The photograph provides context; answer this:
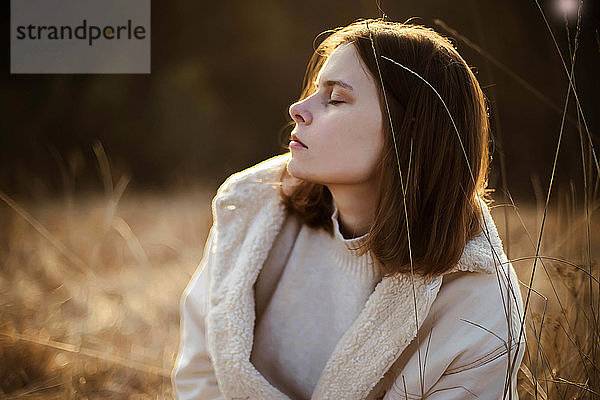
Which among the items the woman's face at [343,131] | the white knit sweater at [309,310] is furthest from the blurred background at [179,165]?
the white knit sweater at [309,310]

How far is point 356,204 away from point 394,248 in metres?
0.12

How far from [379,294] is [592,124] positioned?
136 centimetres

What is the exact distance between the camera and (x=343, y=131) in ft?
3.29

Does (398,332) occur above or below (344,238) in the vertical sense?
below

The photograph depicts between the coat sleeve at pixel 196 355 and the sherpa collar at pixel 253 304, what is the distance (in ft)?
0.22

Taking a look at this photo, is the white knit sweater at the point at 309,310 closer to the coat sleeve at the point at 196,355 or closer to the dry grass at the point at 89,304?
the coat sleeve at the point at 196,355

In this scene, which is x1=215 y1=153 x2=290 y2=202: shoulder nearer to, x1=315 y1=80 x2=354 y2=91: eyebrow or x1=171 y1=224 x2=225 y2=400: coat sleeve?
x1=171 y1=224 x2=225 y2=400: coat sleeve

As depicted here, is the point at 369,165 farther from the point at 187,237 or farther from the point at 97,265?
the point at 187,237

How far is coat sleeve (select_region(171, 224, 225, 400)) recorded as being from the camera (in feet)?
3.87

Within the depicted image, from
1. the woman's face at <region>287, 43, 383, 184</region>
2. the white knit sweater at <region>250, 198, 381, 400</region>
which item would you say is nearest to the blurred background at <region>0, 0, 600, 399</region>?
the woman's face at <region>287, 43, 383, 184</region>

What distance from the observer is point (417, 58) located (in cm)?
100

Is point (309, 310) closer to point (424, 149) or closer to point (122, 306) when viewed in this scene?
point (424, 149)

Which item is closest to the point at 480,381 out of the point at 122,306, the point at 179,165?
the point at 122,306

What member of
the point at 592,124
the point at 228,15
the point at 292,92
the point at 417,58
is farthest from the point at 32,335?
the point at 292,92
